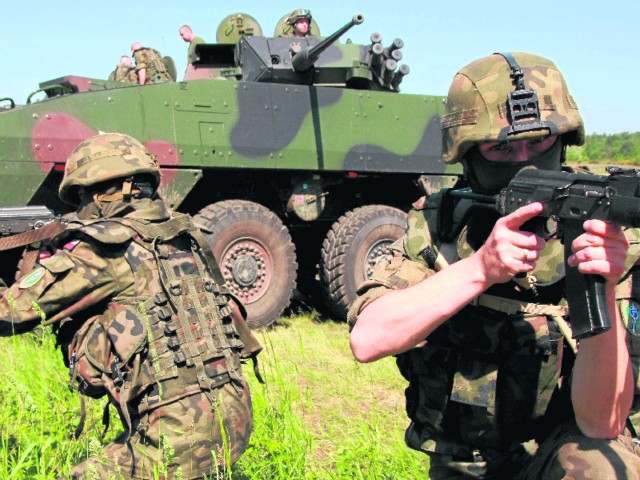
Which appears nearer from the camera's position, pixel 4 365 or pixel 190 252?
pixel 190 252

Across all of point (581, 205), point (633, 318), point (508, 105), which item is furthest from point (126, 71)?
point (581, 205)

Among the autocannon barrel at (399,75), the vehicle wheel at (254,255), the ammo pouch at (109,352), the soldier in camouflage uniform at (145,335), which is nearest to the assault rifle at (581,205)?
the soldier in camouflage uniform at (145,335)

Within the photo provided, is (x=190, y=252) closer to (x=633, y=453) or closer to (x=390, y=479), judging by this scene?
(x=390, y=479)

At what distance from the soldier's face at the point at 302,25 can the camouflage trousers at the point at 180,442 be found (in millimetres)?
6183

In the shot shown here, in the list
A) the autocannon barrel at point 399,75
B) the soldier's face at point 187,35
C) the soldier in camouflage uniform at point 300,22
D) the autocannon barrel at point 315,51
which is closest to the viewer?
the autocannon barrel at point 315,51

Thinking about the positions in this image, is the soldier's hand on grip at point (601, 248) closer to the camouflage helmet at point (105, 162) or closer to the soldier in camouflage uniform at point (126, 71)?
the camouflage helmet at point (105, 162)

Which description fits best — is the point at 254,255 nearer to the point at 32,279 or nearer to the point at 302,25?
the point at 302,25

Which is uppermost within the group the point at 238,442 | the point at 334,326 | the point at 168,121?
the point at 168,121

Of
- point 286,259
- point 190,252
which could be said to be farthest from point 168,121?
point 190,252

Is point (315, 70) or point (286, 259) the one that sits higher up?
point (315, 70)

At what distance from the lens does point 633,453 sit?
2.08 metres

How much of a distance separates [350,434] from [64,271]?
1943 mm

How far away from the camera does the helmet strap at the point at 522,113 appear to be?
207cm

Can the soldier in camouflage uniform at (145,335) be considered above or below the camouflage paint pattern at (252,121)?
below
